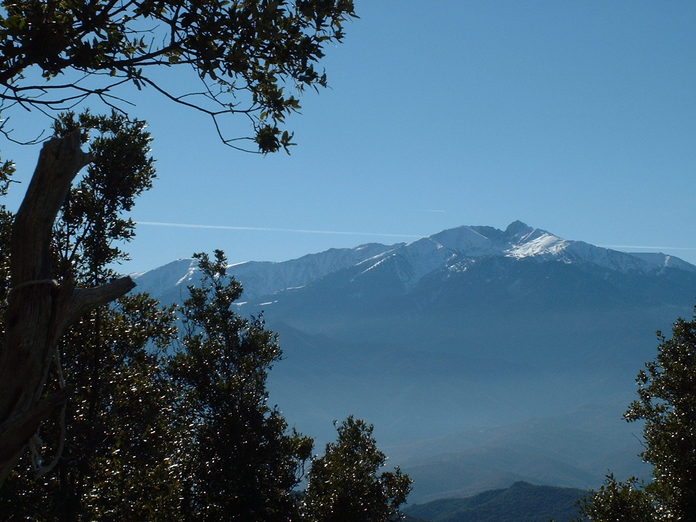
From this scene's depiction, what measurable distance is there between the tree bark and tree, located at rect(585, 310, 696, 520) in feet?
79.0

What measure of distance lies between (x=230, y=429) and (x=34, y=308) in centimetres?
2197

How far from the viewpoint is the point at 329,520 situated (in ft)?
82.2

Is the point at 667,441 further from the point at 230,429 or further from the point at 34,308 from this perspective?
the point at 34,308

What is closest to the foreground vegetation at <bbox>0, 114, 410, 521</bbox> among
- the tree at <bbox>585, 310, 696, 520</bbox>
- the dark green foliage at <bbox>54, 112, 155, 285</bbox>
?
the dark green foliage at <bbox>54, 112, 155, 285</bbox>

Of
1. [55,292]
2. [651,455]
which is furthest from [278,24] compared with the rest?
[651,455]

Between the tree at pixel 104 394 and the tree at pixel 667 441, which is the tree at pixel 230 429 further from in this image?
the tree at pixel 667 441

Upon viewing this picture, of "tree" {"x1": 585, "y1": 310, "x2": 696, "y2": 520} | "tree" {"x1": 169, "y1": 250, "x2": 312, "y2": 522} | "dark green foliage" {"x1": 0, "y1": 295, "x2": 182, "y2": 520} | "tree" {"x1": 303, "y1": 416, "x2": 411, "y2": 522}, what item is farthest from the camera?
"tree" {"x1": 303, "y1": 416, "x2": 411, "y2": 522}

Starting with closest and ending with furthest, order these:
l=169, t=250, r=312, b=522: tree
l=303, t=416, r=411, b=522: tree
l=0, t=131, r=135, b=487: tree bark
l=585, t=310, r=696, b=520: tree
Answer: l=0, t=131, r=135, b=487: tree bark, l=585, t=310, r=696, b=520: tree, l=169, t=250, r=312, b=522: tree, l=303, t=416, r=411, b=522: tree

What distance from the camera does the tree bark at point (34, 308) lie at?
488cm

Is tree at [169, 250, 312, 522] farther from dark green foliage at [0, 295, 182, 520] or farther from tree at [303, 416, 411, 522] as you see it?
dark green foliage at [0, 295, 182, 520]

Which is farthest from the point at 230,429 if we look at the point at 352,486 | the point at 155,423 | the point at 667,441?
the point at 667,441

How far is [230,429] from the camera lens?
25.8 metres

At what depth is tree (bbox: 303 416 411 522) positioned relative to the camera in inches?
1000

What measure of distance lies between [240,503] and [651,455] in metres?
17.0
